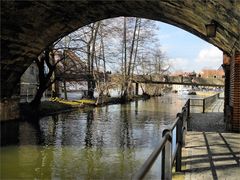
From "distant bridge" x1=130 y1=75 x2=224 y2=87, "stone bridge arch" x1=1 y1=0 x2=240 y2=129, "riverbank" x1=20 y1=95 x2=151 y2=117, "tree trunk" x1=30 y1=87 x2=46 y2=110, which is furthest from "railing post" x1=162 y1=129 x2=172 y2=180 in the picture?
"distant bridge" x1=130 y1=75 x2=224 y2=87

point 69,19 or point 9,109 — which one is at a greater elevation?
point 69,19

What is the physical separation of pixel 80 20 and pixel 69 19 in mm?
737

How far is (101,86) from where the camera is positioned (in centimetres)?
4441

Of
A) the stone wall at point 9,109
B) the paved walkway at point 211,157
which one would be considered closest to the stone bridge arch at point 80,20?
the stone wall at point 9,109

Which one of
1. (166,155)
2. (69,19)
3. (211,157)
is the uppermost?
(69,19)

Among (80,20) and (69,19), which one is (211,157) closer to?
(69,19)

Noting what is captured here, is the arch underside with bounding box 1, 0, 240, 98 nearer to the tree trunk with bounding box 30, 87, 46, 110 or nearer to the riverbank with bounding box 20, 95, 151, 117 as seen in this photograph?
the riverbank with bounding box 20, 95, 151, 117

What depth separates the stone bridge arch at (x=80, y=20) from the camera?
435 inches

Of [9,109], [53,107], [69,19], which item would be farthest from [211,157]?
[53,107]

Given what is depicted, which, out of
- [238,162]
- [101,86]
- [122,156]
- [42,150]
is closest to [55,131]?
[42,150]

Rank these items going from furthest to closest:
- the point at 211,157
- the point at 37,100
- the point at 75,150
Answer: the point at 37,100 < the point at 75,150 < the point at 211,157

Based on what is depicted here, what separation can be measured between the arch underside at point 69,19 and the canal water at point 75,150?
3494 mm

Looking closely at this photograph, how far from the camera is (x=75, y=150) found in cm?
1448

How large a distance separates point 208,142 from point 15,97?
44.4 ft
